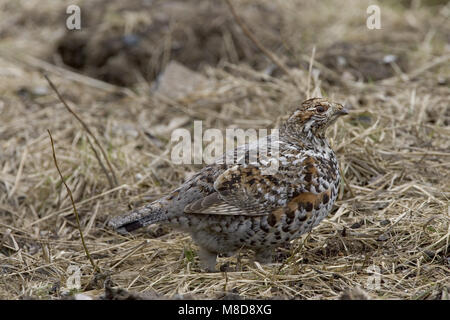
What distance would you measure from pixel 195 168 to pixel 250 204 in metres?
2.14

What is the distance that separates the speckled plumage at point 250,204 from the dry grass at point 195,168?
0.22 metres

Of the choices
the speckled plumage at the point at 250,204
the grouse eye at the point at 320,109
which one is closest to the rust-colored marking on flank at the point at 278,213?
the speckled plumage at the point at 250,204

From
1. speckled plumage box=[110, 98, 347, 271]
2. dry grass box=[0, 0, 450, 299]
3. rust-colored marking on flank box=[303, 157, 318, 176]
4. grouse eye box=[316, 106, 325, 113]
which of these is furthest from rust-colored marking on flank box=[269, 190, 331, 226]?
grouse eye box=[316, 106, 325, 113]

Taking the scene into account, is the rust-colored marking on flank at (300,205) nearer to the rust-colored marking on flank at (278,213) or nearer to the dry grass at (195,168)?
the rust-colored marking on flank at (278,213)

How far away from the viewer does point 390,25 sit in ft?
35.9

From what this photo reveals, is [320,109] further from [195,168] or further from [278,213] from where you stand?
[195,168]

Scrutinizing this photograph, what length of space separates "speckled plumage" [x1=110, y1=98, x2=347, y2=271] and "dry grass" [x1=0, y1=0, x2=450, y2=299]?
22 cm

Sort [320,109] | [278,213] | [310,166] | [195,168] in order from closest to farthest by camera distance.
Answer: [278,213] < [310,166] < [320,109] < [195,168]

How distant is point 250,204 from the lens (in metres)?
4.83

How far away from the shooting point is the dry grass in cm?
480

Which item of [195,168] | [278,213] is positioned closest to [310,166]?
[278,213]

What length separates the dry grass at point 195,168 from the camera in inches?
189

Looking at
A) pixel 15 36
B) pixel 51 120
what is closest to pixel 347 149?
pixel 51 120
